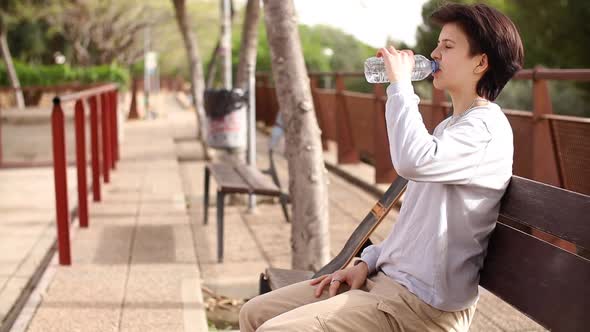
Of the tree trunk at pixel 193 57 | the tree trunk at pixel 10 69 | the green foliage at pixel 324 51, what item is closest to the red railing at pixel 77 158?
the tree trunk at pixel 193 57

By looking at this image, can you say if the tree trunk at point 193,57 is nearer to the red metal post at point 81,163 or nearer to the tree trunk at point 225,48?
the tree trunk at point 225,48

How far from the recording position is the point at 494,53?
2295 millimetres

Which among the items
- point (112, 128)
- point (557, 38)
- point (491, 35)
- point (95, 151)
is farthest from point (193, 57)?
point (557, 38)

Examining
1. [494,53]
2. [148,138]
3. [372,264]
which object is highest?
[494,53]

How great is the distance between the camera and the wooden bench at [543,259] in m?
2.02

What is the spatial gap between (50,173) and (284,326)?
9131 millimetres

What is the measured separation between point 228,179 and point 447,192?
161 inches

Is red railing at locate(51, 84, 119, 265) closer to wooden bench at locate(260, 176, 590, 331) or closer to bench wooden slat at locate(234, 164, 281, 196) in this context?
bench wooden slat at locate(234, 164, 281, 196)

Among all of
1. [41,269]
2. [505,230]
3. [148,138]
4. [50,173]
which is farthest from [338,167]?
[505,230]

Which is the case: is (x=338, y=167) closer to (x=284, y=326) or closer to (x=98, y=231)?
(x=98, y=231)

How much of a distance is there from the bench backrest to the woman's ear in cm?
32

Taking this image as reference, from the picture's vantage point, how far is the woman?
7.23 ft

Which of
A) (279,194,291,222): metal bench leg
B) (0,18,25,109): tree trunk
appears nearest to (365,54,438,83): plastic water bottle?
(279,194,291,222): metal bench leg

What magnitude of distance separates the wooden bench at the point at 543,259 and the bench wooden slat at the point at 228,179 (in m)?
3.48
